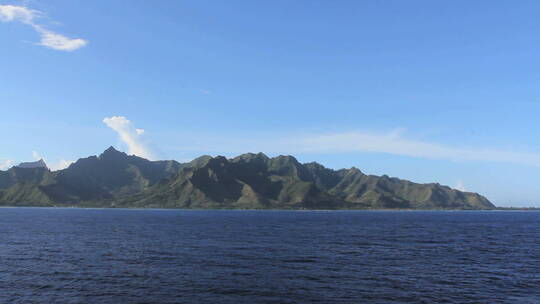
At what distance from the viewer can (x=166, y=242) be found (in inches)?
3893

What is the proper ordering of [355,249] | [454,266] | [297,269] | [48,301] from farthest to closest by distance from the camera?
[355,249] → [454,266] → [297,269] → [48,301]

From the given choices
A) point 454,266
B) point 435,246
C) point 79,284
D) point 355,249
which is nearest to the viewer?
point 79,284

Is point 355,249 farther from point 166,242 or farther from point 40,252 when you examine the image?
point 40,252

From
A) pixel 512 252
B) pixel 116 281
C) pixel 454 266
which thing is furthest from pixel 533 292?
pixel 116 281

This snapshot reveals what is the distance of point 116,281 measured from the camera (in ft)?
172

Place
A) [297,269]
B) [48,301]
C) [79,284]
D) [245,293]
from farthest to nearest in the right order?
[297,269]
[79,284]
[245,293]
[48,301]

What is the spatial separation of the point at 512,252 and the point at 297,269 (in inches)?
2238

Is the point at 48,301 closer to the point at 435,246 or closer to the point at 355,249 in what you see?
the point at 355,249

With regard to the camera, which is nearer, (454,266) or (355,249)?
(454,266)

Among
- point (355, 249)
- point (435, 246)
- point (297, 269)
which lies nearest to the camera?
point (297, 269)

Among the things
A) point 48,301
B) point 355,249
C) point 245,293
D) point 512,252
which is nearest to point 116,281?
point 48,301

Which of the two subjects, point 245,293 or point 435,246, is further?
point 435,246

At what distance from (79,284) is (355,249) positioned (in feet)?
190

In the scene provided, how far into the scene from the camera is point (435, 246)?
96.8 meters
